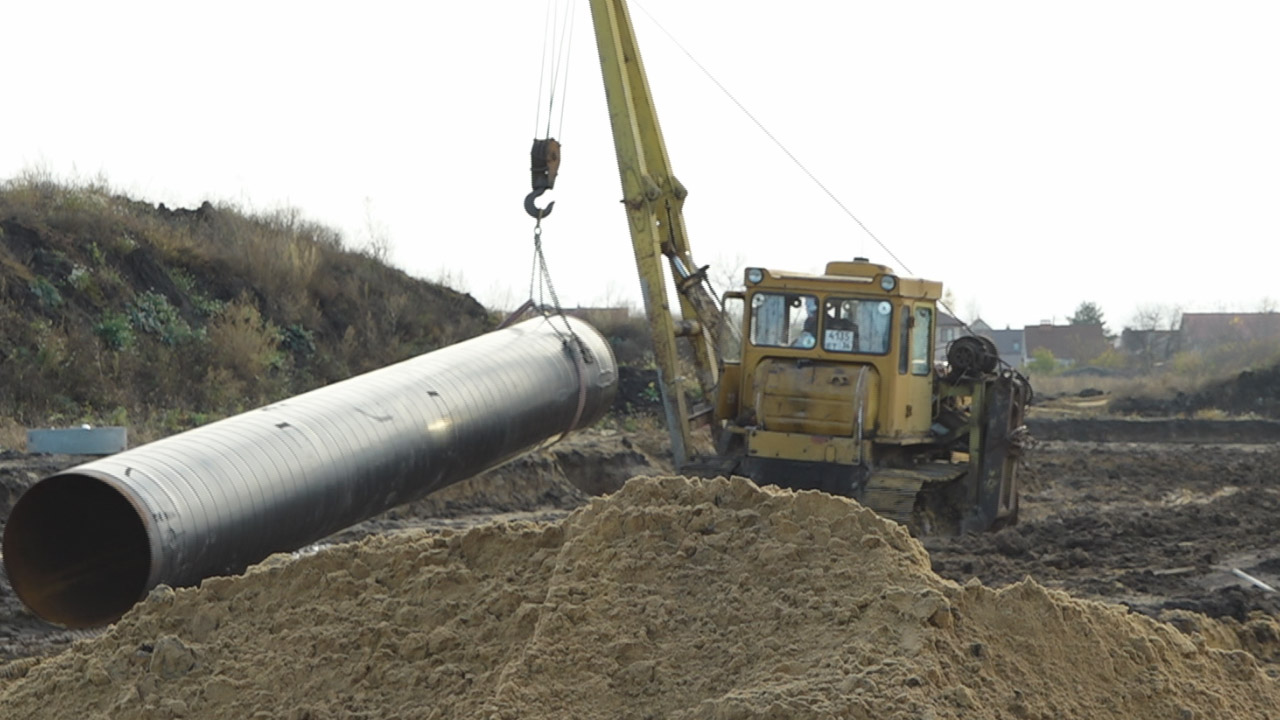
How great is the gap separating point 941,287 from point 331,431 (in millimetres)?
6383

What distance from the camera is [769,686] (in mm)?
5336

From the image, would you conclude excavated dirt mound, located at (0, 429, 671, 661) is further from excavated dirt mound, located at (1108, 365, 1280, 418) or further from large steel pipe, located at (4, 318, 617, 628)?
excavated dirt mound, located at (1108, 365, 1280, 418)

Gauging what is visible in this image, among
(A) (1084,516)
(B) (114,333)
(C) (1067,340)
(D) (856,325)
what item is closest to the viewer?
(D) (856,325)

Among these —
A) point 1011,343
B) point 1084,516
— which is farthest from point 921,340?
point 1011,343

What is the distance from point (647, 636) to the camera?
5.83m

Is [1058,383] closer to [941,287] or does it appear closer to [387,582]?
[941,287]

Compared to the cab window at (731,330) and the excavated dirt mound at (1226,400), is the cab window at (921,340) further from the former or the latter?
the excavated dirt mound at (1226,400)

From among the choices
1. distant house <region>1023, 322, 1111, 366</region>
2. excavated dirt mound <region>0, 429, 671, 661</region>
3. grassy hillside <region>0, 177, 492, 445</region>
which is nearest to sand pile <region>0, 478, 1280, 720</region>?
excavated dirt mound <region>0, 429, 671, 661</region>

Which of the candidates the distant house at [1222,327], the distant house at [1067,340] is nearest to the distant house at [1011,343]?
the distant house at [1067,340]

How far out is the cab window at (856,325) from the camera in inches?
530

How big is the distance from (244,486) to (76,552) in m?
1.46

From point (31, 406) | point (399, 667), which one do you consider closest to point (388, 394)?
point (399, 667)

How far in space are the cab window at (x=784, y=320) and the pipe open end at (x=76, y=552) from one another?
6.19 metres

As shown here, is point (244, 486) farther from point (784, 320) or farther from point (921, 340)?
point (921, 340)
